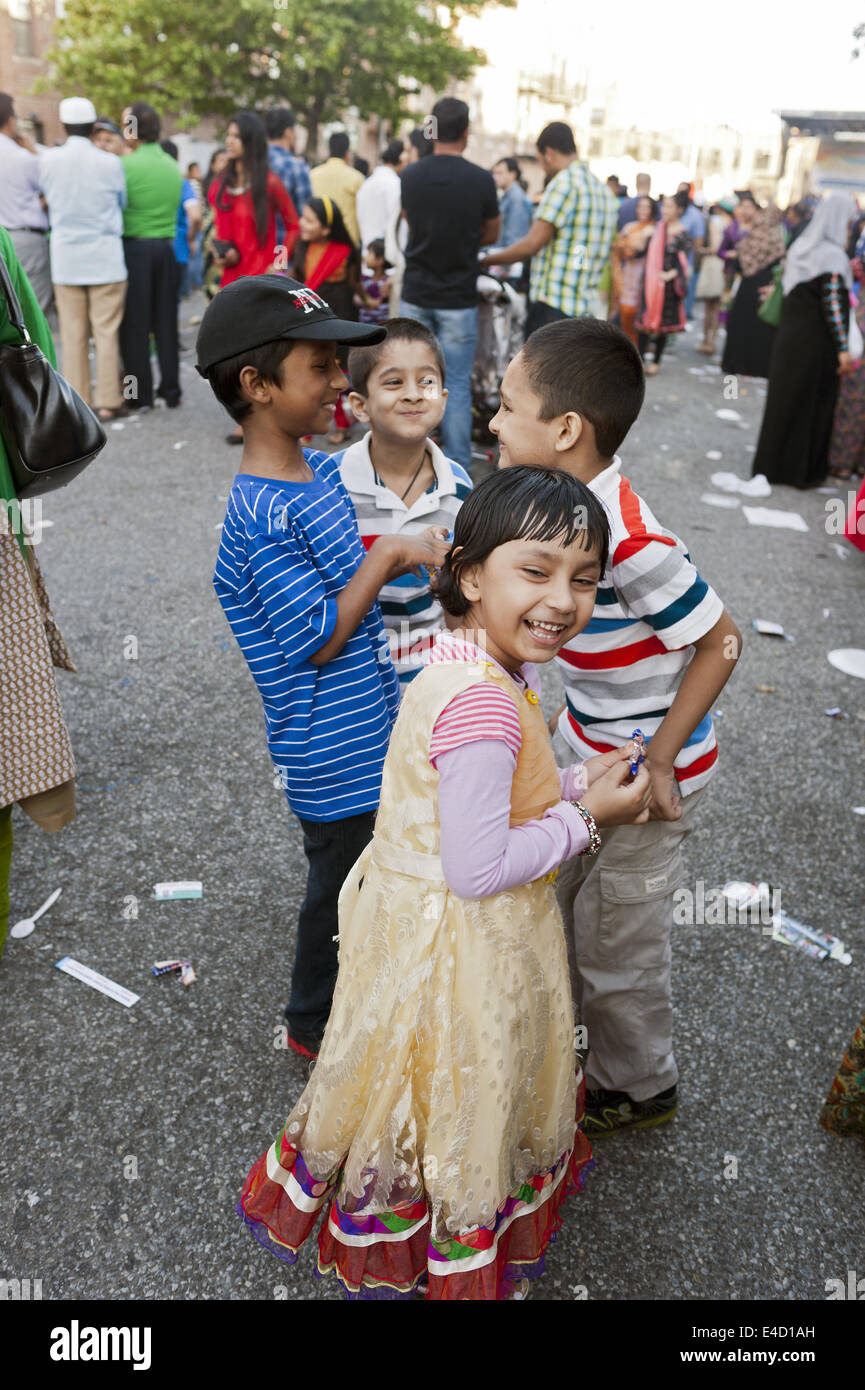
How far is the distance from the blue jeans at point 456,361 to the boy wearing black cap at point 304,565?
13.1 feet

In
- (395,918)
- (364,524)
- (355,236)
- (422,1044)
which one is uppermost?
(355,236)

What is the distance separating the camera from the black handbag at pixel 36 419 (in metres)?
2.09

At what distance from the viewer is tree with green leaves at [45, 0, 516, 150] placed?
23594mm

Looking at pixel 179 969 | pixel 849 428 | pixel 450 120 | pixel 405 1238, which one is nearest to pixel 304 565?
pixel 405 1238

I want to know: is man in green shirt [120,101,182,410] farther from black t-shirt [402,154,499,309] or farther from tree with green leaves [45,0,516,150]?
tree with green leaves [45,0,516,150]

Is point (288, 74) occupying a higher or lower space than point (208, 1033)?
higher

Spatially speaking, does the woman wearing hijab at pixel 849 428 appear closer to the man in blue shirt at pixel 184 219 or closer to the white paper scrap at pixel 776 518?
the white paper scrap at pixel 776 518

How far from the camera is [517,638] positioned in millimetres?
1451

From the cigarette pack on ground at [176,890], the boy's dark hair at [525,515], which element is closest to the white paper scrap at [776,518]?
the cigarette pack on ground at [176,890]

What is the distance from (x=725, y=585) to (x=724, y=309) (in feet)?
45.1

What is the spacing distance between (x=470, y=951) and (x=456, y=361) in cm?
532
